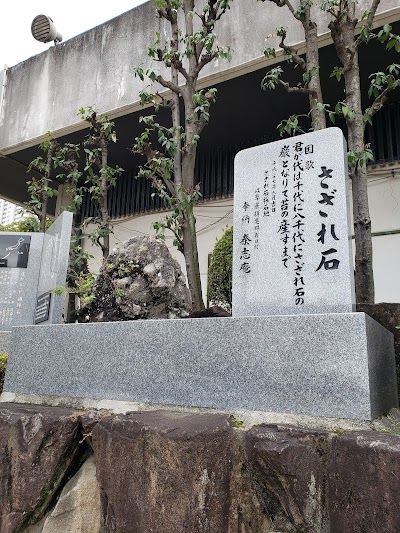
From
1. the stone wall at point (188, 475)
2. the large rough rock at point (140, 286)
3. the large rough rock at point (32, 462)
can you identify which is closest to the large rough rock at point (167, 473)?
the stone wall at point (188, 475)

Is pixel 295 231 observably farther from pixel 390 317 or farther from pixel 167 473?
pixel 167 473

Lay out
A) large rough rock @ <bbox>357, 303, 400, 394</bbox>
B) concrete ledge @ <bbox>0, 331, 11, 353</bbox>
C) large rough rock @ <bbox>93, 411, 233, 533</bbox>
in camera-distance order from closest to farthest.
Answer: large rough rock @ <bbox>93, 411, 233, 533</bbox> < large rough rock @ <bbox>357, 303, 400, 394</bbox> < concrete ledge @ <bbox>0, 331, 11, 353</bbox>

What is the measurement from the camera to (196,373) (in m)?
2.25

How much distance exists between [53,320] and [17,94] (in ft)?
21.4

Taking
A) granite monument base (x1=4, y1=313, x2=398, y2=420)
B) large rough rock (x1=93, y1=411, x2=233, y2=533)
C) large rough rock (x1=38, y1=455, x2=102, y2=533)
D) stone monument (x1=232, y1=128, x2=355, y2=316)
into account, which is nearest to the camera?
large rough rock (x1=93, y1=411, x2=233, y2=533)

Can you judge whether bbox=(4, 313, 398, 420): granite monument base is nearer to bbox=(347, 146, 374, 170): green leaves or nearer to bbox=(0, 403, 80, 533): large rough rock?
bbox=(0, 403, 80, 533): large rough rock

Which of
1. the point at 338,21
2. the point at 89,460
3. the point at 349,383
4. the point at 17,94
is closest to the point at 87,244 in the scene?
the point at 17,94

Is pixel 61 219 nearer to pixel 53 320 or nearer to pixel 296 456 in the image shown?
pixel 53 320

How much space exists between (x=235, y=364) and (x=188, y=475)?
1.85 feet

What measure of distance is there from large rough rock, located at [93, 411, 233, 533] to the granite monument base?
0.72 ft

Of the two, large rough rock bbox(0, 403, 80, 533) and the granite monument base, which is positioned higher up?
the granite monument base

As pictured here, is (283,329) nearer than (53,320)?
Yes

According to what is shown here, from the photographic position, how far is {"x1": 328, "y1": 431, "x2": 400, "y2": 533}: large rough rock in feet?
4.99

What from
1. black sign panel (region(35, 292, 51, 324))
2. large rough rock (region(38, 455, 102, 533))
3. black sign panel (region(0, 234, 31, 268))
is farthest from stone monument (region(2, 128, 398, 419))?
black sign panel (region(0, 234, 31, 268))
